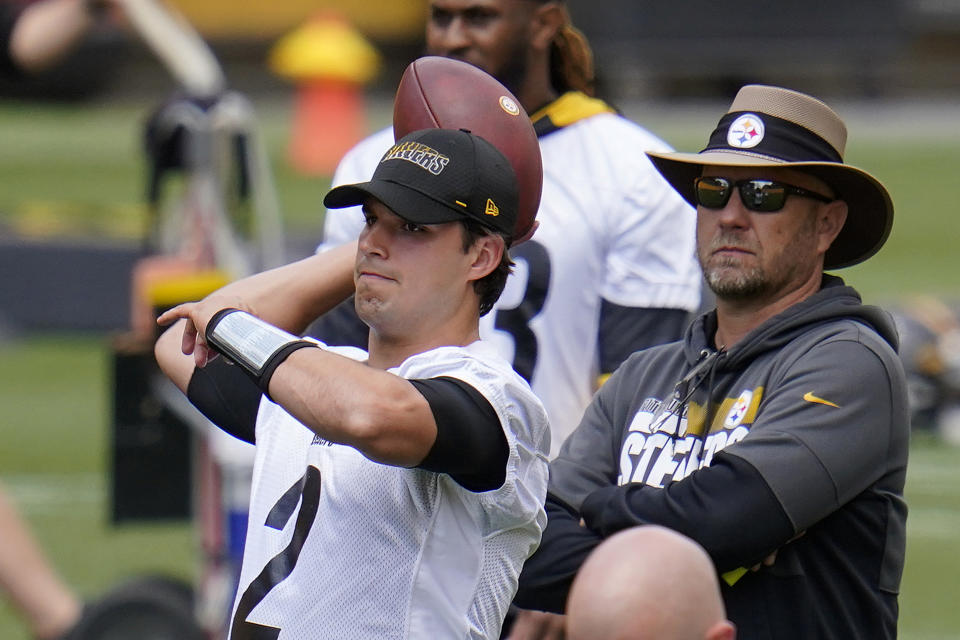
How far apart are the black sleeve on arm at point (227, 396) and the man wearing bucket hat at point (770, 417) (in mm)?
703

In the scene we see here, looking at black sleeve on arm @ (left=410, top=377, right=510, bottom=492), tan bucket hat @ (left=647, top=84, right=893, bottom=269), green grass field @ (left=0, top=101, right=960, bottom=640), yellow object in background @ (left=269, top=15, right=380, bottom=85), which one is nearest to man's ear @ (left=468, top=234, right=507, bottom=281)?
black sleeve on arm @ (left=410, top=377, right=510, bottom=492)

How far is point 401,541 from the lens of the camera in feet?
10.3

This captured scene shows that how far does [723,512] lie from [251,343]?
40.4 inches

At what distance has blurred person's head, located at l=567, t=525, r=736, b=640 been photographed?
2148 millimetres

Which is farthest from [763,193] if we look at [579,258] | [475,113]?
[579,258]

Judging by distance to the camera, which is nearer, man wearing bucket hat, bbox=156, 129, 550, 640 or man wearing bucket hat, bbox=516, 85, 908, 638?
man wearing bucket hat, bbox=156, 129, 550, 640

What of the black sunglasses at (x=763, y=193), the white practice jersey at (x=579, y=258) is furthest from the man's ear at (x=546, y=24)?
the black sunglasses at (x=763, y=193)

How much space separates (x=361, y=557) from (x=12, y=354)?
37.1 ft

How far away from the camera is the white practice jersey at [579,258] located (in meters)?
4.78

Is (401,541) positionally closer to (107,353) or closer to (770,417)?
(770,417)

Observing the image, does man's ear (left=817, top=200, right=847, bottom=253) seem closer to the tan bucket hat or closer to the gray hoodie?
the tan bucket hat

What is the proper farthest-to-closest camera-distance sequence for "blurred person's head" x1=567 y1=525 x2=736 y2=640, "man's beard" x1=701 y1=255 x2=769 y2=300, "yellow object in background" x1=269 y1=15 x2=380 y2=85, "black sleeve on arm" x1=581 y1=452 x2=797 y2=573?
"yellow object in background" x1=269 y1=15 x2=380 y2=85 < "man's beard" x1=701 y1=255 x2=769 y2=300 < "black sleeve on arm" x1=581 y1=452 x2=797 y2=573 < "blurred person's head" x1=567 y1=525 x2=736 y2=640

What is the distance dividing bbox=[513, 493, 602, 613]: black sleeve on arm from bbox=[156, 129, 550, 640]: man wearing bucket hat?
35 centimetres

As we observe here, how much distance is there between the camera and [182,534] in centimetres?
963
